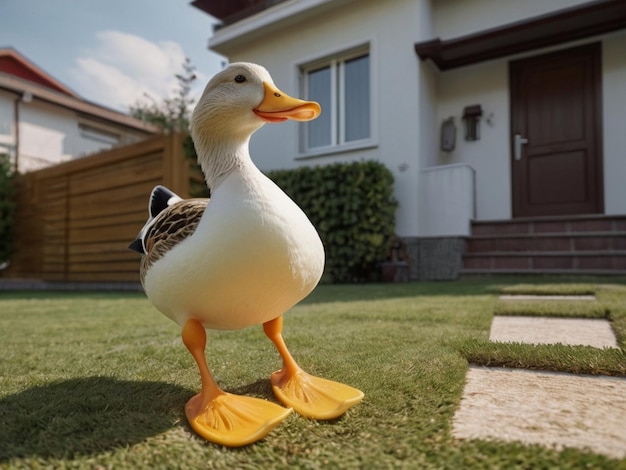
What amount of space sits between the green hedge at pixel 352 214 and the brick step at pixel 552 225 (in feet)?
4.25

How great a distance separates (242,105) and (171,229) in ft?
1.32

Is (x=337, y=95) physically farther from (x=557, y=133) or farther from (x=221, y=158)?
(x=221, y=158)

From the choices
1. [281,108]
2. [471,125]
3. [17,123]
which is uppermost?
[17,123]

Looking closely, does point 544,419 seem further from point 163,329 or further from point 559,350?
point 163,329

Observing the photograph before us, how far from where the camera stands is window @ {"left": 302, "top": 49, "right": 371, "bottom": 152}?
22.5ft

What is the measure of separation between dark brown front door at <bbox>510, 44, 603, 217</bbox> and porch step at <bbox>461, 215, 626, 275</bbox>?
2.19 ft

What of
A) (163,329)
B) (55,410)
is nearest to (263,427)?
(55,410)

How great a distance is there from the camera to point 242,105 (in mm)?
1181

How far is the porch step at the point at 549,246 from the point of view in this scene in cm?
488

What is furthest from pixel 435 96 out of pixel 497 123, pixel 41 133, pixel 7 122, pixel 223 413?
pixel 7 122

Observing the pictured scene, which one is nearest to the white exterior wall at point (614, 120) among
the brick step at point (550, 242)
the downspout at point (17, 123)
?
the brick step at point (550, 242)

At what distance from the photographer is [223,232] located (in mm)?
1005

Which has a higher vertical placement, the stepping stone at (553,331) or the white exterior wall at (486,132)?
the white exterior wall at (486,132)

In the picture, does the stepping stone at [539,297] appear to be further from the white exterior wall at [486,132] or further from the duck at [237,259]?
the white exterior wall at [486,132]
